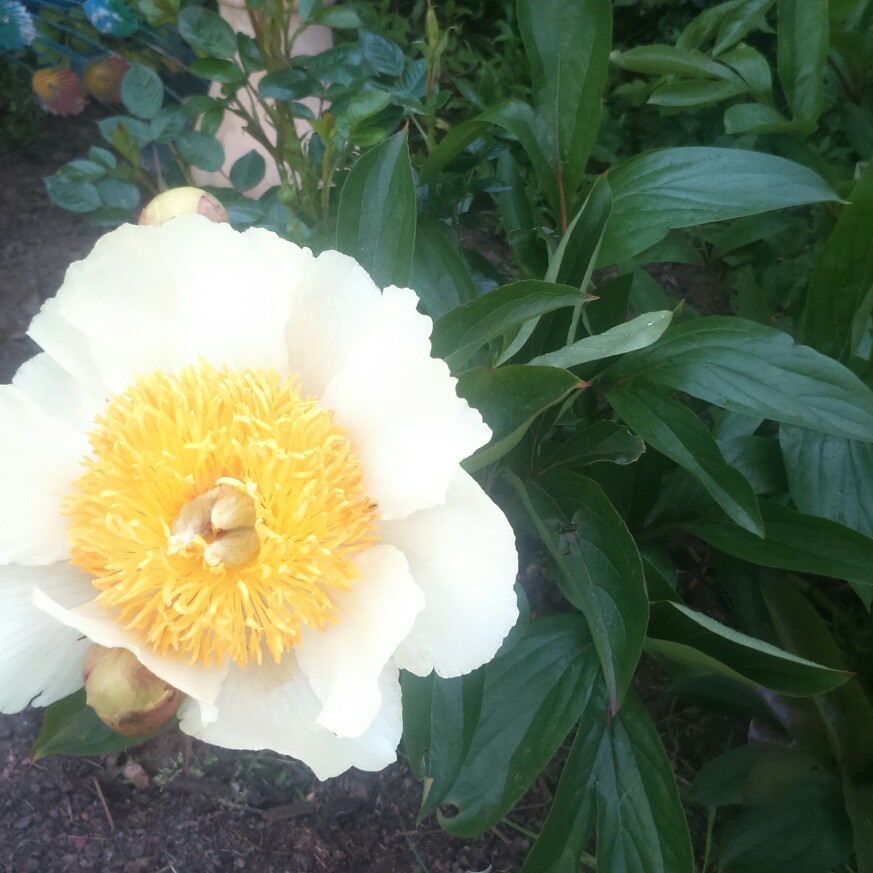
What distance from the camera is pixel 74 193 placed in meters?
1.00

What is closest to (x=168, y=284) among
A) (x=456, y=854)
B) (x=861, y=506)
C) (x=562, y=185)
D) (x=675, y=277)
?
(x=562, y=185)

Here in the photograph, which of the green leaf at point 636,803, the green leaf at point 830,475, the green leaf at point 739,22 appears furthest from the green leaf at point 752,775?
the green leaf at point 739,22

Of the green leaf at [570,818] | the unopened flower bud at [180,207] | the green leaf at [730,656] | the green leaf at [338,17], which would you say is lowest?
the green leaf at [570,818]

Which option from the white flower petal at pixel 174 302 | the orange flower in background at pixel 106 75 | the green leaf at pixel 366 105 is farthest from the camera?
the orange flower in background at pixel 106 75

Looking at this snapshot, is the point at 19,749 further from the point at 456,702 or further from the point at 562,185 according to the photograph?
the point at 562,185

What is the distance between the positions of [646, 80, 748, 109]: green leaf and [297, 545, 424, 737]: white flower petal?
868 millimetres

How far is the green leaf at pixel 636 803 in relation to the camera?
86 centimetres

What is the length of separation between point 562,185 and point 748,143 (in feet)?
1.91

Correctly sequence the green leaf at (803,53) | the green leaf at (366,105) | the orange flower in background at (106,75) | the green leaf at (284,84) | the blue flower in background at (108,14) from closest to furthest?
the green leaf at (366,105)
the green leaf at (284,84)
the green leaf at (803,53)
the blue flower in background at (108,14)
the orange flower in background at (106,75)

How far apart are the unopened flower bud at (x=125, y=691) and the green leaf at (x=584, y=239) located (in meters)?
0.50

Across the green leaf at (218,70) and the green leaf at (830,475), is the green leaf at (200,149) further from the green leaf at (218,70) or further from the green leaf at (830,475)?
the green leaf at (830,475)

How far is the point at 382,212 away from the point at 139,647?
0.45 meters

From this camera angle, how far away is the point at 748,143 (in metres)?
1.36

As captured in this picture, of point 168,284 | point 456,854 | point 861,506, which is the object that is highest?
point 168,284
